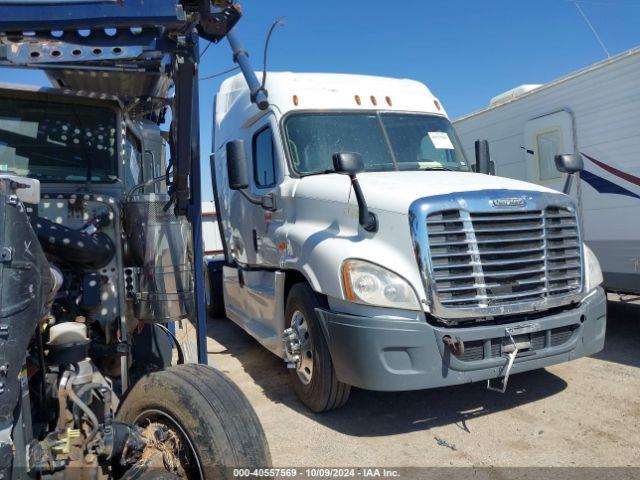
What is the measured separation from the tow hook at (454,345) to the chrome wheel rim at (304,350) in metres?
1.17

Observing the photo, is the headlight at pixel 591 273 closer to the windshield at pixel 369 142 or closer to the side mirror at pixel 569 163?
the side mirror at pixel 569 163

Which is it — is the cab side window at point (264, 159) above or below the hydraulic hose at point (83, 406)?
above

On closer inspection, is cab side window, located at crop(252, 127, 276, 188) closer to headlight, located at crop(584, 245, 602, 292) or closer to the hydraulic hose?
headlight, located at crop(584, 245, 602, 292)

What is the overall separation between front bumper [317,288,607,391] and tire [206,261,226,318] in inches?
188

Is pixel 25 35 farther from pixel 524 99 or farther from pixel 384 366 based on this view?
pixel 524 99

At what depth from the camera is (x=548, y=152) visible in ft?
21.4

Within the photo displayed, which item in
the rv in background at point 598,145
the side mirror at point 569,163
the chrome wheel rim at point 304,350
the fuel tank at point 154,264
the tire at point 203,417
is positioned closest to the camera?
the tire at point 203,417

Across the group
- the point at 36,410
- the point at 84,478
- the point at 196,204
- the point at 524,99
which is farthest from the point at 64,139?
the point at 524,99

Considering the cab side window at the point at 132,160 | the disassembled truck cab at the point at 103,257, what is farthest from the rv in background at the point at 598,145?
the disassembled truck cab at the point at 103,257

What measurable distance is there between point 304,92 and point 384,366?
2880 millimetres

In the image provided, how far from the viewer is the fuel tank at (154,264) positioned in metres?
2.97

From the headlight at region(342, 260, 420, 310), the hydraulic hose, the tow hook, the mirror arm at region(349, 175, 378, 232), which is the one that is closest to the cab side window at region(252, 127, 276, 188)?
the mirror arm at region(349, 175, 378, 232)

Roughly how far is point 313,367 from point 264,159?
233cm

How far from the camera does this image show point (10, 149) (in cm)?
314
